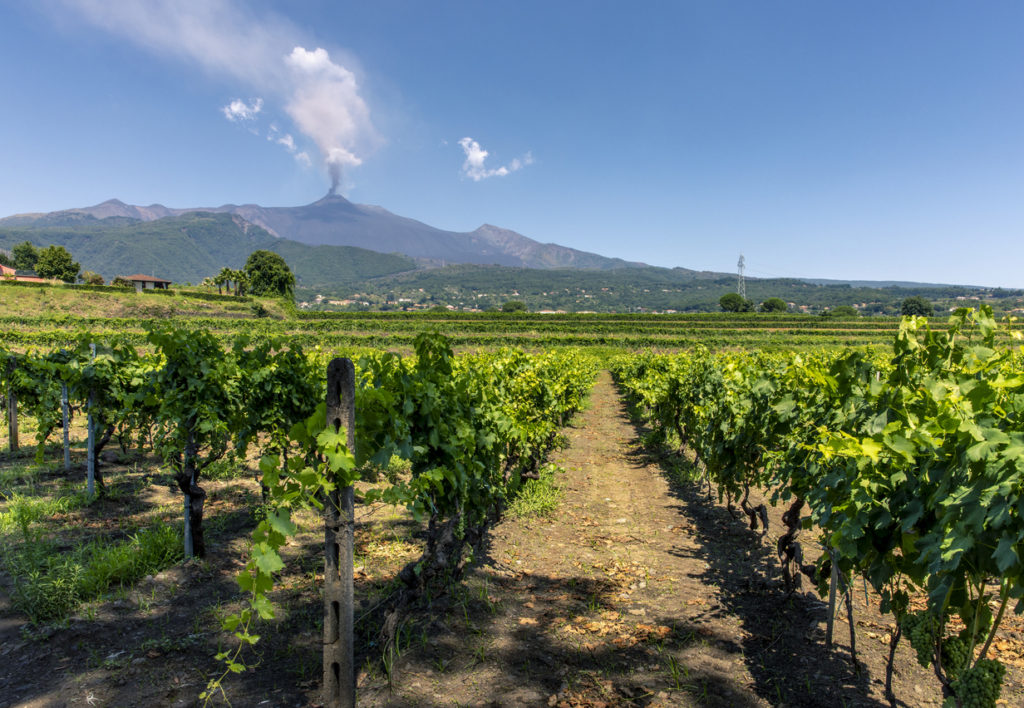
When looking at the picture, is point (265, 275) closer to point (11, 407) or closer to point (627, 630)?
point (11, 407)

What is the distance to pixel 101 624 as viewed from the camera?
159 inches

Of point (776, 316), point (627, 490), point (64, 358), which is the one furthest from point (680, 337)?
point (64, 358)

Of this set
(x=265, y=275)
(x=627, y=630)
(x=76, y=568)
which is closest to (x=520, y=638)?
(x=627, y=630)

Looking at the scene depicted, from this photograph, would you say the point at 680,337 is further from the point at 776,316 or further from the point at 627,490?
the point at 627,490

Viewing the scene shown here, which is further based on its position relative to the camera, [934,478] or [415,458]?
[415,458]

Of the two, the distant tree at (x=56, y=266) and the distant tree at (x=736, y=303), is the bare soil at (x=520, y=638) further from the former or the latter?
the distant tree at (x=736, y=303)

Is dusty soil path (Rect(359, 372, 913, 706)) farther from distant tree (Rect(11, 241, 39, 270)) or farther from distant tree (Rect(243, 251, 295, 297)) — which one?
distant tree (Rect(11, 241, 39, 270))

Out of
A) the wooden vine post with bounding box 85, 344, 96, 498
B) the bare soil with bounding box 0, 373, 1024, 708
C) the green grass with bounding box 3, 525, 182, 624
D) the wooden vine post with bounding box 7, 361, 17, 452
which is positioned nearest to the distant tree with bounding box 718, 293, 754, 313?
the bare soil with bounding box 0, 373, 1024, 708

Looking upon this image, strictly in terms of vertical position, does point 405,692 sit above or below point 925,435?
below

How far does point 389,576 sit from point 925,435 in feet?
14.6

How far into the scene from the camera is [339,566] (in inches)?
113

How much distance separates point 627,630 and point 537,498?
11.0 ft


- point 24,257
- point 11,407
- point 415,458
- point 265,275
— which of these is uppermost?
point 24,257

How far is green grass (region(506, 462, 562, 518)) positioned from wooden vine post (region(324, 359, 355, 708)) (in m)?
4.11
